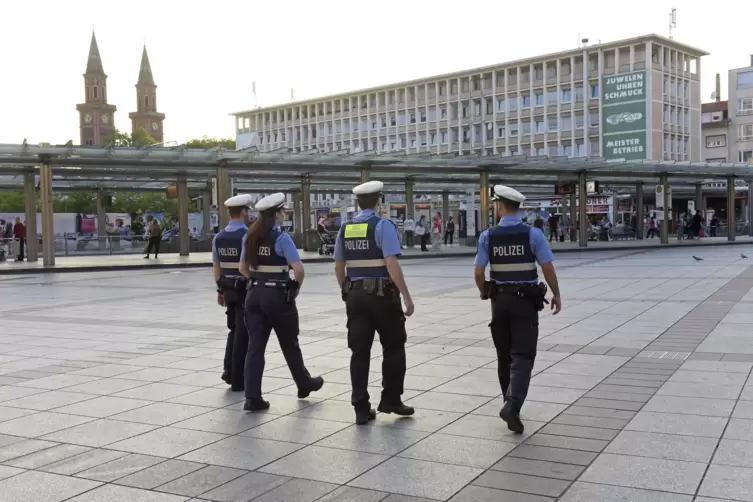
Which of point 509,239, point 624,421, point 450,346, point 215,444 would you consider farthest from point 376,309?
point 450,346

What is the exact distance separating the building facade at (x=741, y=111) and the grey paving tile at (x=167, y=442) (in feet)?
303

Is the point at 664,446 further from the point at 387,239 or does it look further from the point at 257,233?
the point at 257,233

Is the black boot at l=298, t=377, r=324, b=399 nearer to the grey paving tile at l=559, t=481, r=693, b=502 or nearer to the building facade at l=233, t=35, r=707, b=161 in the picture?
the grey paving tile at l=559, t=481, r=693, b=502

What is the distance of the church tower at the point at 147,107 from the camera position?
139 metres

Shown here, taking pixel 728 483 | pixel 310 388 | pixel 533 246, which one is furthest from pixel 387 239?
pixel 728 483

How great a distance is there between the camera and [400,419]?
607cm

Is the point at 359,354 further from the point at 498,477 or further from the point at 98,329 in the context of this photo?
the point at 98,329

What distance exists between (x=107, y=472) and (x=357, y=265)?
2.15 meters

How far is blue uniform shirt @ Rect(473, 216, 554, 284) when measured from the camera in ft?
19.1

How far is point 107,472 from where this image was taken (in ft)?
16.1

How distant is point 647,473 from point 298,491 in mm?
1941

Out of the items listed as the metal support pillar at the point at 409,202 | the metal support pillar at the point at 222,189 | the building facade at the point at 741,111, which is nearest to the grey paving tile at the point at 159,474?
the metal support pillar at the point at 222,189

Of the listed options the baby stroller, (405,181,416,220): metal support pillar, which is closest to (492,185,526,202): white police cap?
the baby stroller

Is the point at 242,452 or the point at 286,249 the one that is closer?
the point at 242,452
